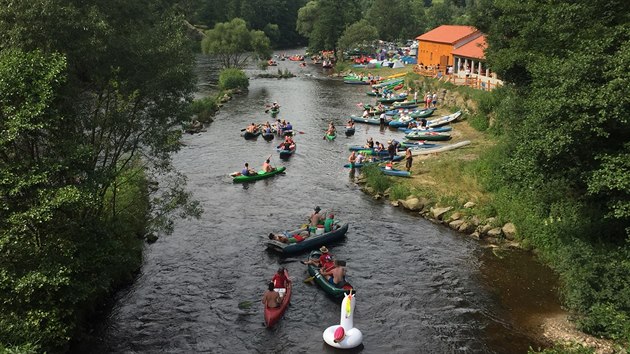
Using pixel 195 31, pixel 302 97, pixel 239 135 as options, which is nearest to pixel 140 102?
pixel 239 135

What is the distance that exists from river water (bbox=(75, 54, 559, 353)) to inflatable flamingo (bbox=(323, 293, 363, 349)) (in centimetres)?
34

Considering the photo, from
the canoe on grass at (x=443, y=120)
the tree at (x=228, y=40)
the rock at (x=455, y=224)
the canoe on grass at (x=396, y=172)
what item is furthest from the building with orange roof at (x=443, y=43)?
the rock at (x=455, y=224)

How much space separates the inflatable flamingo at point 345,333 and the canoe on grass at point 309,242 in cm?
633

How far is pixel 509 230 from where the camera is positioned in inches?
918

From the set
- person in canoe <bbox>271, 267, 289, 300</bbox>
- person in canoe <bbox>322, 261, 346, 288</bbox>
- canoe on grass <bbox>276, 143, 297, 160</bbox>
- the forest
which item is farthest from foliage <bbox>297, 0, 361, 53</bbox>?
person in canoe <bbox>271, 267, 289, 300</bbox>

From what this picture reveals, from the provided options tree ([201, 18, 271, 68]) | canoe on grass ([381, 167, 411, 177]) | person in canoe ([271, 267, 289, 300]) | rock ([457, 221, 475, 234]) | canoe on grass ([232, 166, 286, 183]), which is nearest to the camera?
person in canoe ([271, 267, 289, 300])

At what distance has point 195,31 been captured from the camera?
317 feet

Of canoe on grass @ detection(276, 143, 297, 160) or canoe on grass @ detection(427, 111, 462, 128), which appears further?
canoe on grass @ detection(427, 111, 462, 128)

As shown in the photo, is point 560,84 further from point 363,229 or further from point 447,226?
point 363,229

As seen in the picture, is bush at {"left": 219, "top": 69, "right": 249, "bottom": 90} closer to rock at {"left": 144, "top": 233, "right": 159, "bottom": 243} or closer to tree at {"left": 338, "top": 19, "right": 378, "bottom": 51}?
tree at {"left": 338, "top": 19, "right": 378, "bottom": 51}

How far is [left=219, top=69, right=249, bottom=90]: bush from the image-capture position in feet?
204

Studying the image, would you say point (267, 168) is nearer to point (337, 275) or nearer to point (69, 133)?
point (337, 275)

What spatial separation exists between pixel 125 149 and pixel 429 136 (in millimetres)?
25690

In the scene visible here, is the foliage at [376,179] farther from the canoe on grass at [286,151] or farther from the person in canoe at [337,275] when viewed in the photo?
the person in canoe at [337,275]
